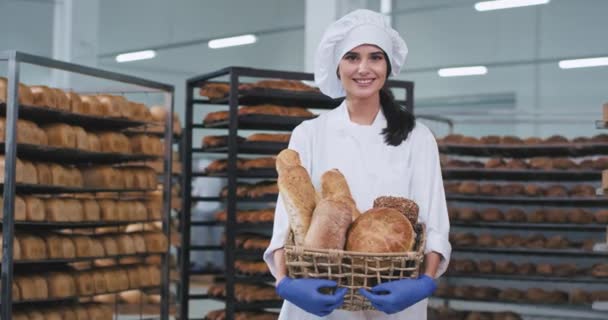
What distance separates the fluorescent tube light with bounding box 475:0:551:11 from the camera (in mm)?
10180

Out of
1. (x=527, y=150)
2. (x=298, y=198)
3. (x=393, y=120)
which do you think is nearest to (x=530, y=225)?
(x=527, y=150)

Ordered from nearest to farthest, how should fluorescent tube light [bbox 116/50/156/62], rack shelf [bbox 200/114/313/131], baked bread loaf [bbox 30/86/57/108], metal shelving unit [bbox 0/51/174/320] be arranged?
metal shelving unit [bbox 0/51/174/320] → baked bread loaf [bbox 30/86/57/108] → rack shelf [bbox 200/114/313/131] → fluorescent tube light [bbox 116/50/156/62]

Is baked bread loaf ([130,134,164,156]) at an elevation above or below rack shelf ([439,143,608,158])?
below

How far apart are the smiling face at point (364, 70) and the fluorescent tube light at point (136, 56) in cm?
1235

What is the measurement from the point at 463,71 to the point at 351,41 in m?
9.33

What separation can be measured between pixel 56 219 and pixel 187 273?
120 cm

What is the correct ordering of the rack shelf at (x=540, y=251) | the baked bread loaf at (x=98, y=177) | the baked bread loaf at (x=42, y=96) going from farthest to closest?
the rack shelf at (x=540, y=251) < the baked bread loaf at (x=98, y=177) < the baked bread loaf at (x=42, y=96)

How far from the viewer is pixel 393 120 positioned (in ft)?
6.66

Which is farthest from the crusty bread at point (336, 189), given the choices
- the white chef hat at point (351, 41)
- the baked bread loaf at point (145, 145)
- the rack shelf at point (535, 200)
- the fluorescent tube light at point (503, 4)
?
the fluorescent tube light at point (503, 4)

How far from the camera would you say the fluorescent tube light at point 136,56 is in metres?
14.0

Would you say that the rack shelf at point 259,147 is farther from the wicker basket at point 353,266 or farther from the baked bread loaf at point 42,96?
the wicker basket at point 353,266

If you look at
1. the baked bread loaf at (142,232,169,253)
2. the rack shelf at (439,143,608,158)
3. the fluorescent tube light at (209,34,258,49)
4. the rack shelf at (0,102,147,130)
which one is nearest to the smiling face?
the rack shelf at (0,102,147,130)

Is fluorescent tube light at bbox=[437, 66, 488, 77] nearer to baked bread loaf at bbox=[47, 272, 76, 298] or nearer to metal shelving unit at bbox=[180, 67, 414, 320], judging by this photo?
metal shelving unit at bbox=[180, 67, 414, 320]

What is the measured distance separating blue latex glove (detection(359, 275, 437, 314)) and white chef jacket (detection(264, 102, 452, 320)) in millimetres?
234
